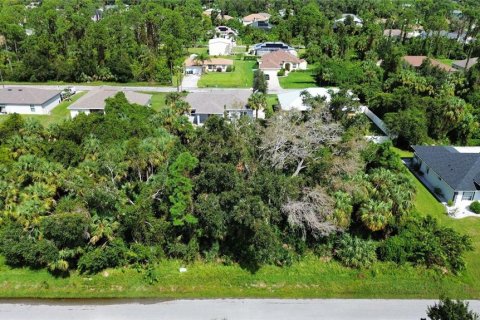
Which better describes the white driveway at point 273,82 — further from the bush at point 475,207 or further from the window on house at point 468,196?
the bush at point 475,207

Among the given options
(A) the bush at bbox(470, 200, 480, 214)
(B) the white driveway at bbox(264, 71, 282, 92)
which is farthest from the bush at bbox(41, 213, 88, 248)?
(B) the white driveway at bbox(264, 71, 282, 92)

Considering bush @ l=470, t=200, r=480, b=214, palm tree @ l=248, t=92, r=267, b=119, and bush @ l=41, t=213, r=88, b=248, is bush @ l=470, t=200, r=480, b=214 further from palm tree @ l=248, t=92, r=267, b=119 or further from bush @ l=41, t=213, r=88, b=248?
bush @ l=41, t=213, r=88, b=248

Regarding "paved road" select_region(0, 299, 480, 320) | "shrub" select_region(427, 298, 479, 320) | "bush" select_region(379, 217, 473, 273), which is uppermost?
"shrub" select_region(427, 298, 479, 320)

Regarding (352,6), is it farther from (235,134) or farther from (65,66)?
(235,134)

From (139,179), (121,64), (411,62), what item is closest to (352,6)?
(411,62)

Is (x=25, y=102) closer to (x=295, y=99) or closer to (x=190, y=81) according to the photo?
(x=190, y=81)

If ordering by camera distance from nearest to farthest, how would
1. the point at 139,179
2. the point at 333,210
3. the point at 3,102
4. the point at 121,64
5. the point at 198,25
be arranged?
the point at 333,210
the point at 139,179
the point at 3,102
the point at 121,64
the point at 198,25
